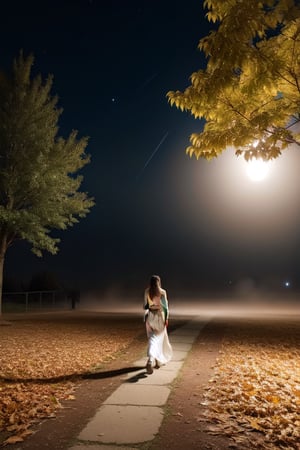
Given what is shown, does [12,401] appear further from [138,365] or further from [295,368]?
[295,368]

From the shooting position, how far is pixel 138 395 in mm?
5895

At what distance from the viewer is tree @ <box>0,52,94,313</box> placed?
16422 mm

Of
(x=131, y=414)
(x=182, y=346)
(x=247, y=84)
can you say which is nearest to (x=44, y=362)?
(x=182, y=346)

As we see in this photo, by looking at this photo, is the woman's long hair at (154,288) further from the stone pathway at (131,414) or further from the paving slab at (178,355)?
the paving slab at (178,355)

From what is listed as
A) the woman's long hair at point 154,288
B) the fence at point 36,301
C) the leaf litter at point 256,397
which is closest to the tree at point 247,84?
the woman's long hair at point 154,288

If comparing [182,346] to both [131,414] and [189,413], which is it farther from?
[131,414]

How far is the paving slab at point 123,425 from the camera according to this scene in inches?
169

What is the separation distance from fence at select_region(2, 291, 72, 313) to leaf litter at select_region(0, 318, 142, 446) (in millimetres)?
10614

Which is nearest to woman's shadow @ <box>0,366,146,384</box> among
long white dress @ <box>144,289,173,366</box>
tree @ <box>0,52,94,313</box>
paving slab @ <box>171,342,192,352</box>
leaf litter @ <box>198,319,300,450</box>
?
long white dress @ <box>144,289,173,366</box>

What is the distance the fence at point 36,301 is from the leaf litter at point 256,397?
1890cm

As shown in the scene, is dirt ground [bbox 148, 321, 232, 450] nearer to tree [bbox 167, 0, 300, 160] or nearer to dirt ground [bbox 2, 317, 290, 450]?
dirt ground [bbox 2, 317, 290, 450]

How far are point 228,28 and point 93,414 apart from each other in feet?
19.8

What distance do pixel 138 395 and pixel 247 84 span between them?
5.41 m

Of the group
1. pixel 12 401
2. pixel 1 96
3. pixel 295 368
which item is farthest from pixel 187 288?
pixel 12 401
